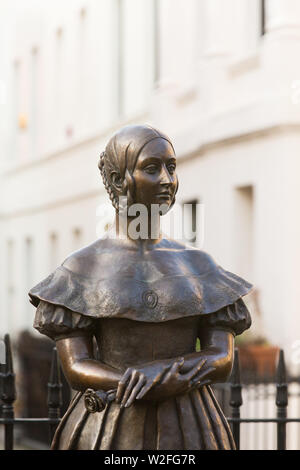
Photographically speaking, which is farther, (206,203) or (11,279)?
(11,279)

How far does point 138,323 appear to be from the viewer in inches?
161

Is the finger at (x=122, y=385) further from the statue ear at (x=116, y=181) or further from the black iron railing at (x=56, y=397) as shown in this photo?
the black iron railing at (x=56, y=397)

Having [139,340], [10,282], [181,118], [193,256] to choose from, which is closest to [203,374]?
[139,340]

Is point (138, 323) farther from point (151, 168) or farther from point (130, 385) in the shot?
point (151, 168)

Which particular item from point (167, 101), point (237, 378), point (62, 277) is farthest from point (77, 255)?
point (167, 101)

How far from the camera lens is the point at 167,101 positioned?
1705cm

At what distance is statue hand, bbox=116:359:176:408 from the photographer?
386 cm

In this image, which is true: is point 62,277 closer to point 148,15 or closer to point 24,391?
point 24,391

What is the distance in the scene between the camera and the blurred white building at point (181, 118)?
499 inches

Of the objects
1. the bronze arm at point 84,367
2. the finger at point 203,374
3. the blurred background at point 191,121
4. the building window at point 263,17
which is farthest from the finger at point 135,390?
the building window at point 263,17

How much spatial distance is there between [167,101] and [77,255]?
13.0m

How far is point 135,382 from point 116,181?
773mm

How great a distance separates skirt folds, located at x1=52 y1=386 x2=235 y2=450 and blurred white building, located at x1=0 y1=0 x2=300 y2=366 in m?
8.06
